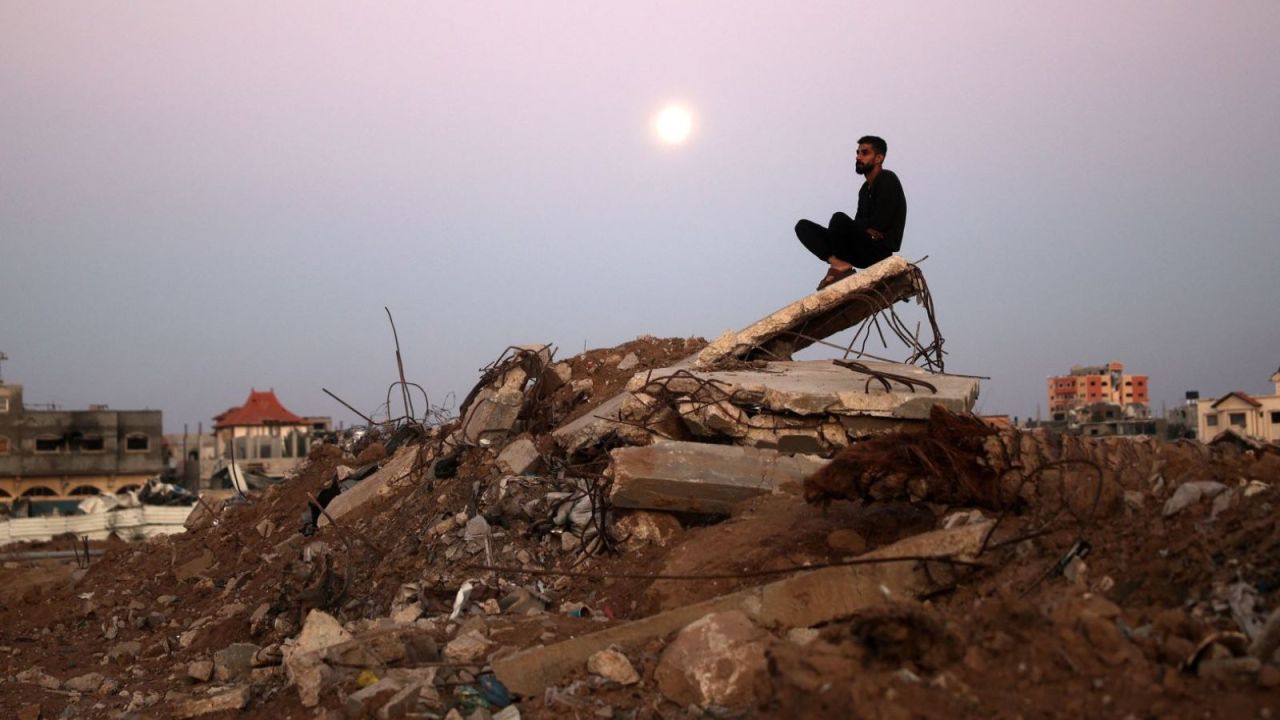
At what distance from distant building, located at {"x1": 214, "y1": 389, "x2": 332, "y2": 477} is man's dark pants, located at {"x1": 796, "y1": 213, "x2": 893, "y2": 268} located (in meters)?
32.3

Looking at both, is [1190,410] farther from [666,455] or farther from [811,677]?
[811,677]

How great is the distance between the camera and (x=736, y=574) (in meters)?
4.66

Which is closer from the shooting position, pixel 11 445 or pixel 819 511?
pixel 819 511

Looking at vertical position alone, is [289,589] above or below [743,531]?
below

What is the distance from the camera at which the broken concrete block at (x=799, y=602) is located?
4109 millimetres

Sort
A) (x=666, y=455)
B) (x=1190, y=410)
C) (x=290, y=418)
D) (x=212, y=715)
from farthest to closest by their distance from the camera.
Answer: (x=290, y=418)
(x=1190, y=410)
(x=666, y=455)
(x=212, y=715)

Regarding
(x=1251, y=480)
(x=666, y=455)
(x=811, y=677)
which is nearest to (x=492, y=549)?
(x=666, y=455)

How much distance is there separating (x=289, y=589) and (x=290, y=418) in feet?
181

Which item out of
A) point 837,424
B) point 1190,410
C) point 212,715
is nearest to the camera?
point 212,715

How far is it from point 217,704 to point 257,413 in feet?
191

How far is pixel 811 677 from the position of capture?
116 inches

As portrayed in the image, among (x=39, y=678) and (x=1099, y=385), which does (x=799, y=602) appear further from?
(x=1099, y=385)

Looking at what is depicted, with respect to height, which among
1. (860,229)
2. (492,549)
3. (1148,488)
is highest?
(860,229)

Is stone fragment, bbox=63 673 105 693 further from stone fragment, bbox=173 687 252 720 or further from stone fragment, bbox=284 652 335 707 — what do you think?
stone fragment, bbox=284 652 335 707
